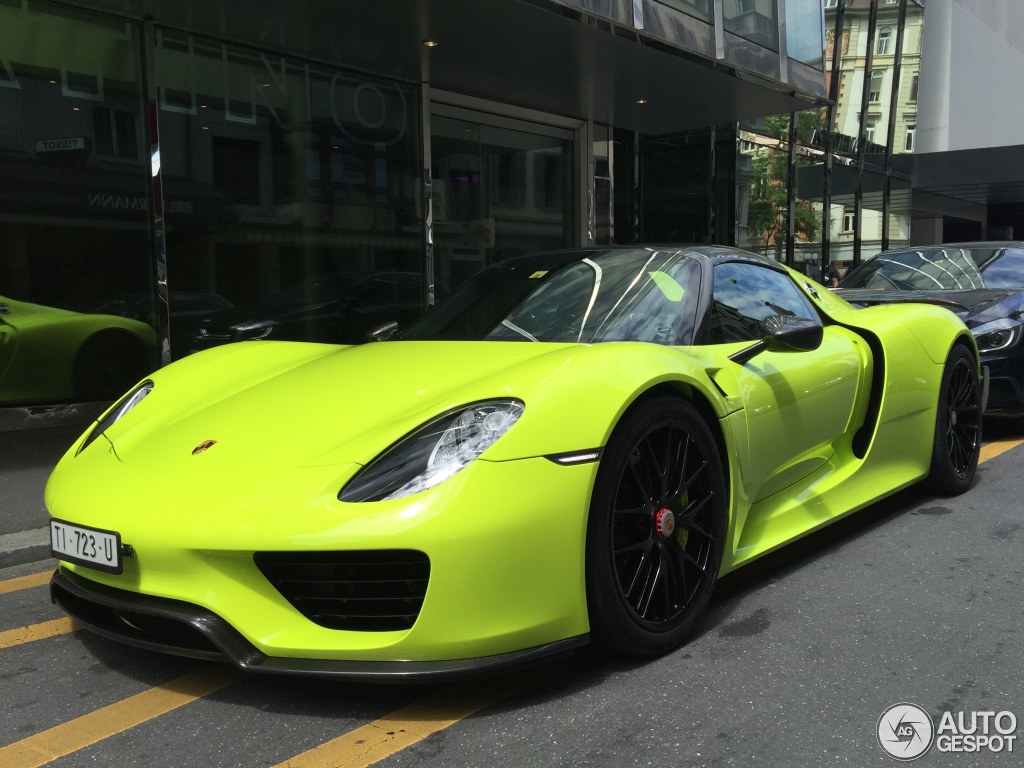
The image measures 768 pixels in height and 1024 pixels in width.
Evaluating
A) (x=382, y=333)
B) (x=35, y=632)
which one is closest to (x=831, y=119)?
(x=382, y=333)

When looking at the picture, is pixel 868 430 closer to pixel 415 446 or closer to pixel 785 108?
pixel 415 446

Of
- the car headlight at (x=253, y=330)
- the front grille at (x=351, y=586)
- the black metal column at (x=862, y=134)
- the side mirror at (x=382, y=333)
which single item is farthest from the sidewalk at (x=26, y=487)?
the black metal column at (x=862, y=134)

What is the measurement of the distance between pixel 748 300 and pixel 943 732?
1738 mm

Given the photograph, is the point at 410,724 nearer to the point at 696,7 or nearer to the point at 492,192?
the point at 696,7

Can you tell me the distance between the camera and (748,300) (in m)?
3.44

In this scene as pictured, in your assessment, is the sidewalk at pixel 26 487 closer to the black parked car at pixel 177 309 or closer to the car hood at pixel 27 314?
the car hood at pixel 27 314

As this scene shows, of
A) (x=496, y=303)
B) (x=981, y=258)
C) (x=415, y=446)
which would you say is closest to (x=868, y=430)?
(x=496, y=303)

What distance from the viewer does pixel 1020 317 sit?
610 cm

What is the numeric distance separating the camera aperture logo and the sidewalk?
11.3ft

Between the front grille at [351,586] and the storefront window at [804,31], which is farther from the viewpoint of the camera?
the storefront window at [804,31]

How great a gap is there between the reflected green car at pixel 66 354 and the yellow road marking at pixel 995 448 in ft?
21.2

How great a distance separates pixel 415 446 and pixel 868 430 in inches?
88.4

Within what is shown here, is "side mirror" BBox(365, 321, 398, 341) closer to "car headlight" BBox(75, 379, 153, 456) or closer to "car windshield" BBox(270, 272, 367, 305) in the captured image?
"car headlight" BBox(75, 379, 153, 456)

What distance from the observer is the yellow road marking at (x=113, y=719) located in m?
2.08
